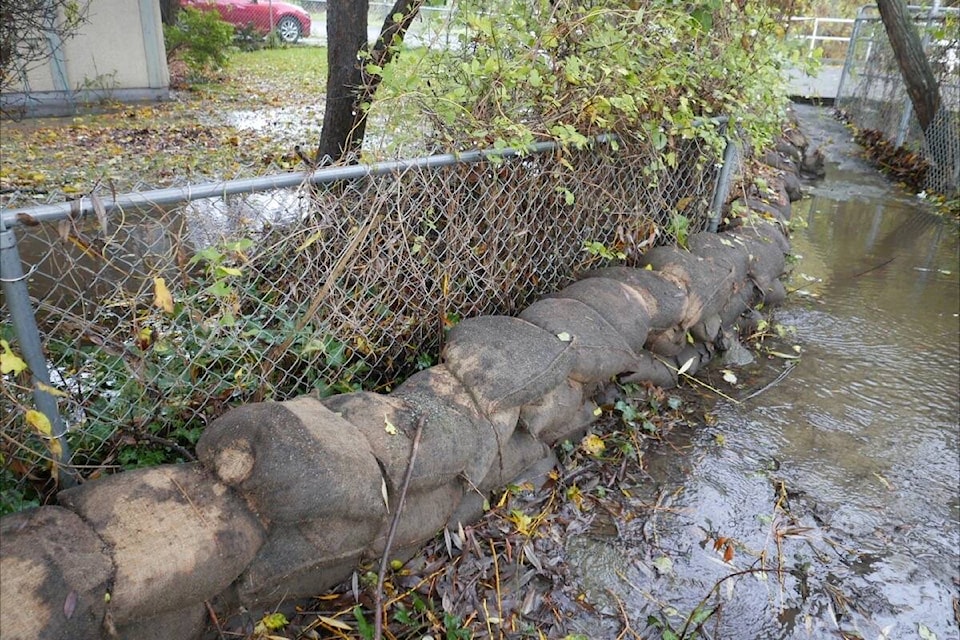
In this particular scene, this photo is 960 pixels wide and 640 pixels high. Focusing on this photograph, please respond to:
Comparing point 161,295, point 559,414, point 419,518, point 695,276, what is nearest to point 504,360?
point 559,414

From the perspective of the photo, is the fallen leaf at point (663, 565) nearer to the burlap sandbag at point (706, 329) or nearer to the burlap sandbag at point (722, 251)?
the burlap sandbag at point (706, 329)

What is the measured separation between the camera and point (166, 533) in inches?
67.6

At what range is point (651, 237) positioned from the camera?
12.8 feet

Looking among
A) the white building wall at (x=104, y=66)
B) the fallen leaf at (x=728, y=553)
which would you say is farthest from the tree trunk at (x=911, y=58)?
the white building wall at (x=104, y=66)

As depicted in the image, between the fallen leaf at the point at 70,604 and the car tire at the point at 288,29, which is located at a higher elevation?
the car tire at the point at 288,29

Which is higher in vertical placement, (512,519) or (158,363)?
(158,363)

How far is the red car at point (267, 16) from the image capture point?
61.7 feet

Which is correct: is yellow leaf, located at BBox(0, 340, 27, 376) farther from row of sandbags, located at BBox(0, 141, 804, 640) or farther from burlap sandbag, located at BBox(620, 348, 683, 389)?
burlap sandbag, located at BBox(620, 348, 683, 389)

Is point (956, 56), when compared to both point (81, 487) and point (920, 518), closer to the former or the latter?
point (920, 518)

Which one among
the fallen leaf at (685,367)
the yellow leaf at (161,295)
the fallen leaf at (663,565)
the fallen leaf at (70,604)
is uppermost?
the yellow leaf at (161,295)

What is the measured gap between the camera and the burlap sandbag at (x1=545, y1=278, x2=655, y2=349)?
3.16m

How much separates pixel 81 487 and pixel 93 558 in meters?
0.24

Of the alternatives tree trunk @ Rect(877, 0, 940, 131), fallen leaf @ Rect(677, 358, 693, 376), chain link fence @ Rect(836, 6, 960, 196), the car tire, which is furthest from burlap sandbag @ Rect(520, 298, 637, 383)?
the car tire

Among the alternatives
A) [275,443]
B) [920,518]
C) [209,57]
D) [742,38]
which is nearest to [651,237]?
[742,38]
